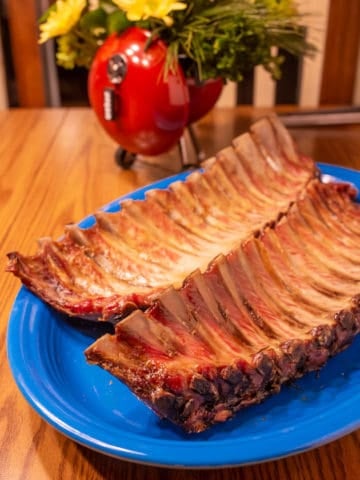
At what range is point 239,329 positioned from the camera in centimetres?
103

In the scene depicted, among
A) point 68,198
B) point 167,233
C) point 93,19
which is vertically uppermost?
point 93,19

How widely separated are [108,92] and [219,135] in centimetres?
66

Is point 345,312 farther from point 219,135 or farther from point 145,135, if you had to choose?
point 219,135

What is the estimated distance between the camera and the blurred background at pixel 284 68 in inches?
111

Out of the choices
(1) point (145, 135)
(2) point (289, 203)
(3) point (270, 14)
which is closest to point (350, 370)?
(2) point (289, 203)

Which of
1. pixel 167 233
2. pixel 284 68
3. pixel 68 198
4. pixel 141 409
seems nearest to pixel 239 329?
pixel 141 409

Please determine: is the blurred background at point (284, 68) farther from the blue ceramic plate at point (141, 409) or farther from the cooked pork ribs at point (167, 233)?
the blue ceramic plate at point (141, 409)

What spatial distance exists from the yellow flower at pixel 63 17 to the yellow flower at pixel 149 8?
250 millimetres

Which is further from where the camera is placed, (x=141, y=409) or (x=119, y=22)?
(x=119, y=22)

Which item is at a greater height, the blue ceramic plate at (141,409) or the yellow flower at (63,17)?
the yellow flower at (63,17)

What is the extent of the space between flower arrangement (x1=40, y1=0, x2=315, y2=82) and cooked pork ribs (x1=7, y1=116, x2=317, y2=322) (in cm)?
26

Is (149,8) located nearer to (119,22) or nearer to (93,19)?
(119,22)

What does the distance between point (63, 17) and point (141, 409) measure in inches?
54.1

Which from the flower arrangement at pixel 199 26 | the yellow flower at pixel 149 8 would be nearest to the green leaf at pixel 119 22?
the flower arrangement at pixel 199 26
